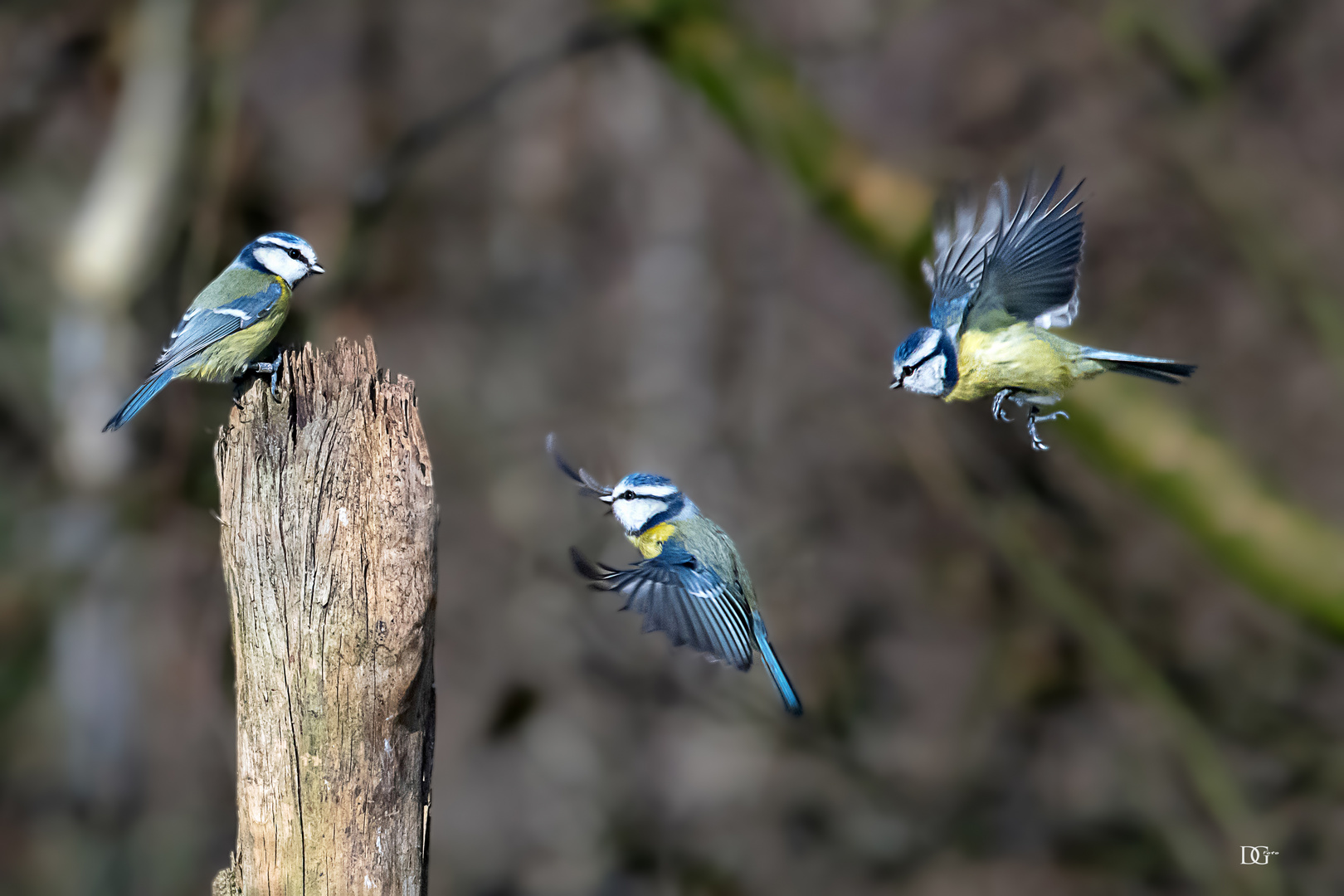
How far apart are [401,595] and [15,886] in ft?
22.9

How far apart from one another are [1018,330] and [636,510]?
0.89m

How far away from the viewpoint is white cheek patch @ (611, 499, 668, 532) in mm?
2301

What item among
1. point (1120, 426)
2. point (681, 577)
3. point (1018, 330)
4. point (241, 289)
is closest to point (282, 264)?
point (241, 289)

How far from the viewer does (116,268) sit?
559cm

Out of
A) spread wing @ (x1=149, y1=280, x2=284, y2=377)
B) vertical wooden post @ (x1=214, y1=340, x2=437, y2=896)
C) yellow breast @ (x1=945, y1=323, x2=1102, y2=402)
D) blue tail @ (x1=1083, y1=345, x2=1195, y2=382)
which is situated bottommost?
vertical wooden post @ (x1=214, y1=340, x2=437, y2=896)

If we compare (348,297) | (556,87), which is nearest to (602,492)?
(348,297)

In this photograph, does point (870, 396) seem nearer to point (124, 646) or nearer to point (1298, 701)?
point (1298, 701)

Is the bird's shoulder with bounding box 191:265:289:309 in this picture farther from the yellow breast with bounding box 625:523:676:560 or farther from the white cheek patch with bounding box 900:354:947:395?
the white cheek patch with bounding box 900:354:947:395

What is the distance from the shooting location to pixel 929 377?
1.81m

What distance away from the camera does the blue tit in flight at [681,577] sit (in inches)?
76.4

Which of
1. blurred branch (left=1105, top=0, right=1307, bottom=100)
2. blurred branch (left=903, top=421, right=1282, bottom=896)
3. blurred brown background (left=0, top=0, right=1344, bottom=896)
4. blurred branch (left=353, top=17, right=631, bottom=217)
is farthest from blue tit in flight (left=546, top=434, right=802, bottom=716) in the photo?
blurred branch (left=353, top=17, right=631, bottom=217)

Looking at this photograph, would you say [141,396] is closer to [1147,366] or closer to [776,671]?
[776,671]

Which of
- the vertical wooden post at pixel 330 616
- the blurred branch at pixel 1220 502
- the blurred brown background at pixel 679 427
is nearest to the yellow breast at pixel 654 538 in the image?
→ the vertical wooden post at pixel 330 616

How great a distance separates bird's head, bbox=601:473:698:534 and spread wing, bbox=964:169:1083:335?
81cm
